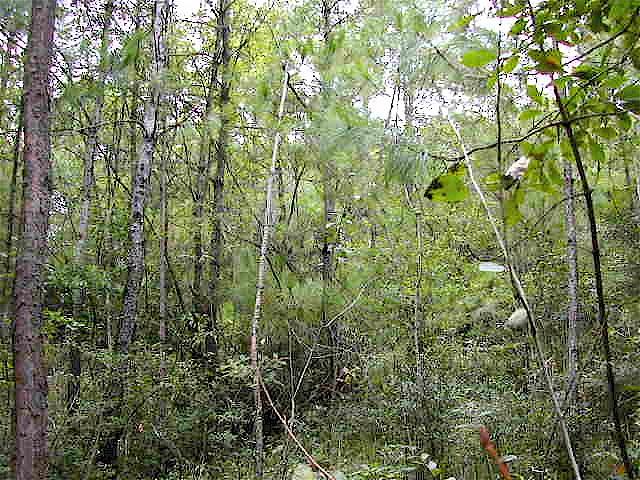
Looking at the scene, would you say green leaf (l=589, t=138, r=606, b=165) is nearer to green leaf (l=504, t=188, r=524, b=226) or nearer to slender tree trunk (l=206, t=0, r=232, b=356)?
green leaf (l=504, t=188, r=524, b=226)

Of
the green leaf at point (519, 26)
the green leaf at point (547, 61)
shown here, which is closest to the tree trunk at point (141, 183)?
the green leaf at point (519, 26)

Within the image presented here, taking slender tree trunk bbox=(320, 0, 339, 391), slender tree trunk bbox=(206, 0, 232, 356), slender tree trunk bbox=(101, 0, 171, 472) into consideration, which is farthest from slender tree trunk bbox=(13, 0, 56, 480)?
slender tree trunk bbox=(206, 0, 232, 356)

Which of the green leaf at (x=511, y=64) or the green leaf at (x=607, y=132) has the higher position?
the green leaf at (x=511, y=64)

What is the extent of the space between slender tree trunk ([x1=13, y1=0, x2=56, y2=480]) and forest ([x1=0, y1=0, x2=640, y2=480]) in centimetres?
2

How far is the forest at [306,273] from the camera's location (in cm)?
396

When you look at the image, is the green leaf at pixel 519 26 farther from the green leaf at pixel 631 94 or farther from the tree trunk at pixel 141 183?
the tree trunk at pixel 141 183

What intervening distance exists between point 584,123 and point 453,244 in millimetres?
6738

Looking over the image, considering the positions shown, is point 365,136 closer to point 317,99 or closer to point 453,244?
point 317,99

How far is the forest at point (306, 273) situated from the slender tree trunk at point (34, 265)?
2 cm

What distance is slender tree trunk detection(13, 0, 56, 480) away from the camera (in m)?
3.76

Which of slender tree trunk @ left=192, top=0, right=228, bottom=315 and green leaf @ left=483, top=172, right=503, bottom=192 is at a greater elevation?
slender tree trunk @ left=192, top=0, right=228, bottom=315

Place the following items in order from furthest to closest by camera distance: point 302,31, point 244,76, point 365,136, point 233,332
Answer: point 244,76
point 233,332
point 302,31
point 365,136

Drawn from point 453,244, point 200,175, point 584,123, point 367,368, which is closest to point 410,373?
point 367,368

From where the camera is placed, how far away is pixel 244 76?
722 centimetres
